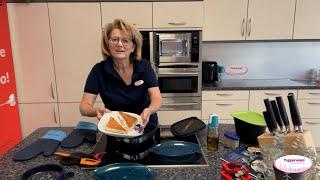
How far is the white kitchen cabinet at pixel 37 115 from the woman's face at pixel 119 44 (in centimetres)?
166

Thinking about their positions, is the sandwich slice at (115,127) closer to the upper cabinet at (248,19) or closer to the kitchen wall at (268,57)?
the upper cabinet at (248,19)

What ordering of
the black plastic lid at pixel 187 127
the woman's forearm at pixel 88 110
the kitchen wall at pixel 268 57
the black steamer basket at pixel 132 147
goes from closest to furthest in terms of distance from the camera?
1. the black steamer basket at pixel 132 147
2. the black plastic lid at pixel 187 127
3. the woman's forearm at pixel 88 110
4. the kitchen wall at pixel 268 57

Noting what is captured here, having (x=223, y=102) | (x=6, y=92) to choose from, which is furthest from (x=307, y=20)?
(x=6, y=92)

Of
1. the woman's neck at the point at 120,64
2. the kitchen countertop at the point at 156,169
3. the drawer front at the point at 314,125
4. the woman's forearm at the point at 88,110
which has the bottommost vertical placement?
the drawer front at the point at 314,125

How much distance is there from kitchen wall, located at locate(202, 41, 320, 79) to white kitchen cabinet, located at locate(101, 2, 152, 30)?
904 millimetres

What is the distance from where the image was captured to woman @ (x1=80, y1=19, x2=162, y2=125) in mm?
1518

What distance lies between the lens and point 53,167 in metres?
1.07

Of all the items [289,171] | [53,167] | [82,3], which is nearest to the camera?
[289,171]

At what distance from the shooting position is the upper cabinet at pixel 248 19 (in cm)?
291

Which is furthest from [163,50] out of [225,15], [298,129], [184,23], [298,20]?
[298,129]

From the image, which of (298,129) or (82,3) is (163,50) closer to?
(82,3)

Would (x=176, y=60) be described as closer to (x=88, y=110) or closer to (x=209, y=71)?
(x=209, y=71)

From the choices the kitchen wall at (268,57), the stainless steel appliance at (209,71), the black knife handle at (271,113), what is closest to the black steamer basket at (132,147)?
the black knife handle at (271,113)

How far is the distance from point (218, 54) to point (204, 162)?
2.40 meters
